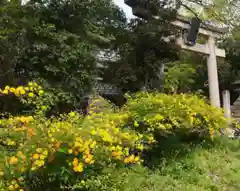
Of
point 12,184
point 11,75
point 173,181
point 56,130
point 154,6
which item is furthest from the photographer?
point 154,6

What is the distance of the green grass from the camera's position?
4.30 meters

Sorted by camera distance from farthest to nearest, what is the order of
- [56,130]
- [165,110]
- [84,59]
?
[84,59] → [165,110] → [56,130]

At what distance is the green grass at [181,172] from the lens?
430 cm

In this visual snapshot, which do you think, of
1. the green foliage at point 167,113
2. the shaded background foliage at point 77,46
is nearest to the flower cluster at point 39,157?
the green foliage at point 167,113

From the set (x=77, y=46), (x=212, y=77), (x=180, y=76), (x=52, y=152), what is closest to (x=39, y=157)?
(x=52, y=152)

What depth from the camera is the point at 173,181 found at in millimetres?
4805

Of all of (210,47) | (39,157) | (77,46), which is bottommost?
(39,157)

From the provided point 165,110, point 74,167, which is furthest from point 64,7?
point 74,167

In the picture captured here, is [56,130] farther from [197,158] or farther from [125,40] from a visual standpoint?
[125,40]

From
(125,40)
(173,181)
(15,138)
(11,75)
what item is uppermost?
(125,40)

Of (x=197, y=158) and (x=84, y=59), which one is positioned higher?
(x=84, y=59)

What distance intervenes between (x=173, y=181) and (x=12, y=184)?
2.41 metres

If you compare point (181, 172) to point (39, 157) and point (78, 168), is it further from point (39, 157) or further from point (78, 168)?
point (39, 157)

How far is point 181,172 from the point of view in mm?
5176
